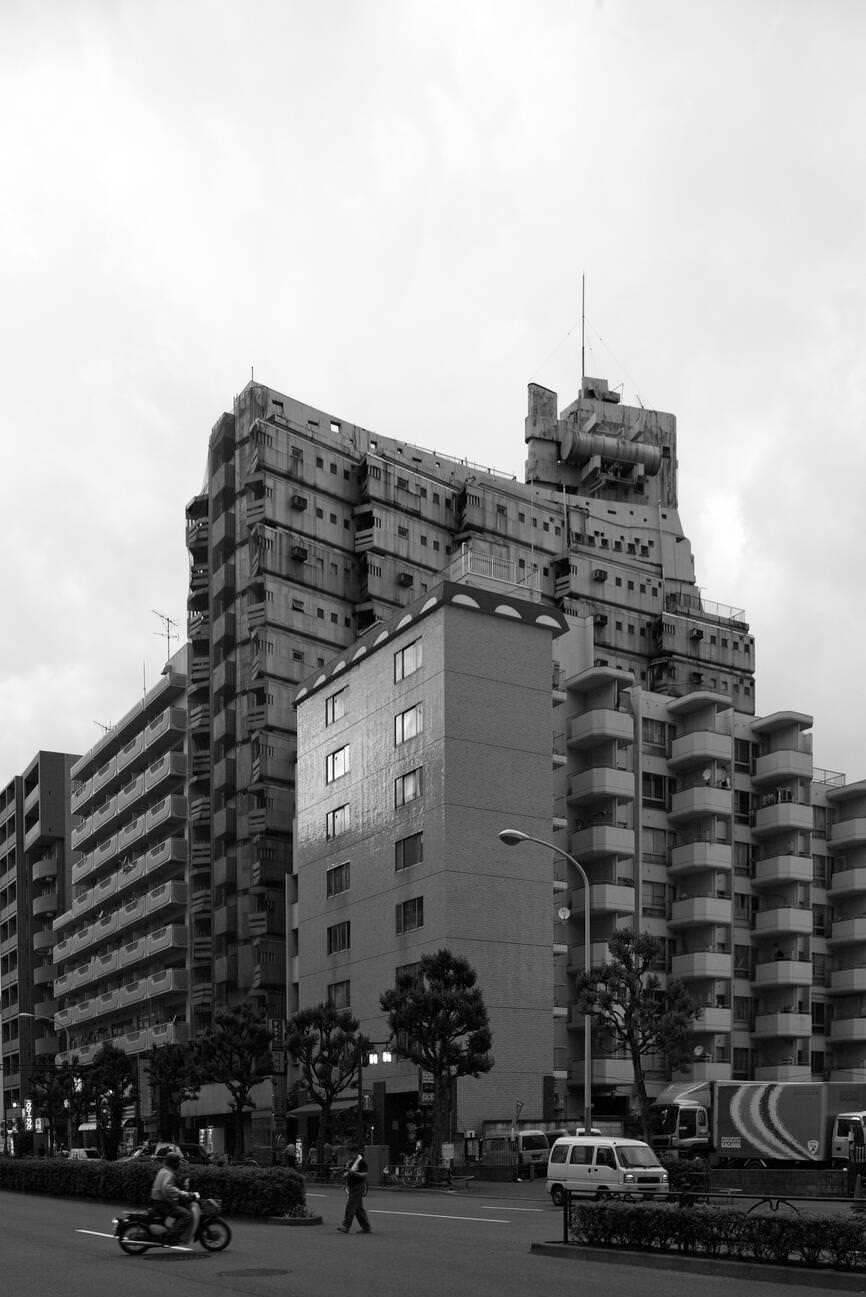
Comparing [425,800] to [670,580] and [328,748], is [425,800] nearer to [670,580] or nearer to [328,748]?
[328,748]

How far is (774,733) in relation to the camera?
96.6m

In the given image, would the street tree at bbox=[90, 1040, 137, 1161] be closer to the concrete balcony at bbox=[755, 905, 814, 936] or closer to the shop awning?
the shop awning

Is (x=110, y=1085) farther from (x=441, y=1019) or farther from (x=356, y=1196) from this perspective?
(x=356, y=1196)

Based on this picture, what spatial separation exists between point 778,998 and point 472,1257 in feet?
231

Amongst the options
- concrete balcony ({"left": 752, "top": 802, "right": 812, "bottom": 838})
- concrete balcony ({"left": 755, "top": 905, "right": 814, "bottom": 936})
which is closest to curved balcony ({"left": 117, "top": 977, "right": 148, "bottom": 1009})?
concrete balcony ({"left": 755, "top": 905, "right": 814, "bottom": 936})

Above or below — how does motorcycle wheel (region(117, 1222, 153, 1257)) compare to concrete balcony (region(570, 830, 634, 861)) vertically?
below

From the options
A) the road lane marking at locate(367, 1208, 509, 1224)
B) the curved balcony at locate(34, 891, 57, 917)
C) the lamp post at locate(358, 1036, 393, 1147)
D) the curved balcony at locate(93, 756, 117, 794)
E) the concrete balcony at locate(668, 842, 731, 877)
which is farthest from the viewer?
the curved balcony at locate(34, 891, 57, 917)

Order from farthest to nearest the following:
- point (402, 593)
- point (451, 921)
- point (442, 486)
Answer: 1. point (442, 486)
2. point (402, 593)
3. point (451, 921)

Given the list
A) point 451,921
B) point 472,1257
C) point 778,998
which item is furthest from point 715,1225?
point 778,998

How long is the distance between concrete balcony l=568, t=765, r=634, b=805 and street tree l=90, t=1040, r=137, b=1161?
3505 cm

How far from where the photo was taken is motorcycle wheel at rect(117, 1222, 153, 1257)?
27.0 m

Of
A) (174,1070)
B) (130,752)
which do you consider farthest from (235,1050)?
(130,752)

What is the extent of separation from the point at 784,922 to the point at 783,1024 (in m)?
5.89

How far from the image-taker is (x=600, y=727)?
88.0 metres
